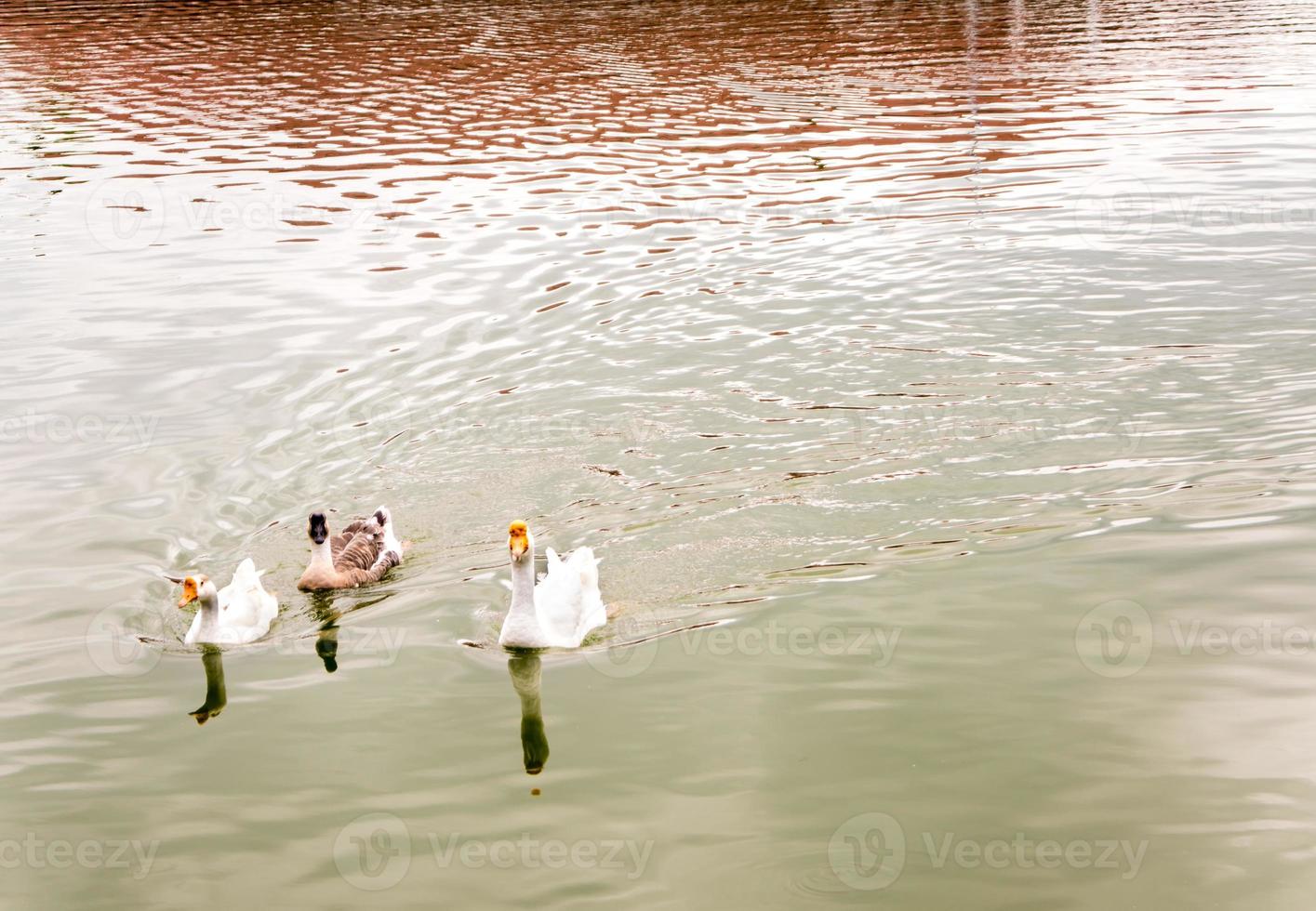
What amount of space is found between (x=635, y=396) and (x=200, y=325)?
7528 mm

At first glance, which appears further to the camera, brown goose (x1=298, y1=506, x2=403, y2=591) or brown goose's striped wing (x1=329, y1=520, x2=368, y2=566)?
brown goose's striped wing (x1=329, y1=520, x2=368, y2=566)

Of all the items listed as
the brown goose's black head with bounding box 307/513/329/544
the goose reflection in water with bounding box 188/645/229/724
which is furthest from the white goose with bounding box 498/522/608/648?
the goose reflection in water with bounding box 188/645/229/724

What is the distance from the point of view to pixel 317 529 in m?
11.9

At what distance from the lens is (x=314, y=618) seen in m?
11.9

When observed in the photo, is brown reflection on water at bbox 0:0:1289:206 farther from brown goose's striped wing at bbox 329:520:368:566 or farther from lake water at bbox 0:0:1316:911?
brown goose's striped wing at bbox 329:520:368:566

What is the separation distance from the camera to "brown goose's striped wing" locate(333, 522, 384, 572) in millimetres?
12133

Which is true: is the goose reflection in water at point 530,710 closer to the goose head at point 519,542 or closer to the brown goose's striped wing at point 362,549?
the goose head at point 519,542

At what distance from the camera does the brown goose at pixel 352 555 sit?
1198 centimetres

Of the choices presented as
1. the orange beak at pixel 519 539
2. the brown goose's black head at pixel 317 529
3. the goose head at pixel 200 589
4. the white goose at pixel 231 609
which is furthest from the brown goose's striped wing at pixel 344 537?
the orange beak at pixel 519 539

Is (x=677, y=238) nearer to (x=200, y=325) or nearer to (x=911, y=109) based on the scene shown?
(x=200, y=325)

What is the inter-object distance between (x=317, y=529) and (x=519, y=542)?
2.28m

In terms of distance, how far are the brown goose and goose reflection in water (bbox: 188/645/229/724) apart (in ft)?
4.07

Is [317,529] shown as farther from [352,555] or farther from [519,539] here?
[519,539]

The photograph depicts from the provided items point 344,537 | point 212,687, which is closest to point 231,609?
point 212,687
